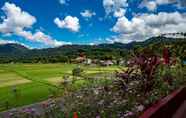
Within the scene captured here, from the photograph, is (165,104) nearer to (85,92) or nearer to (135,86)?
(135,86)

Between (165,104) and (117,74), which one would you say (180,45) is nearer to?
(117,74)

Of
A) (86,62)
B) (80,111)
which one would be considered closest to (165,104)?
(80,111)

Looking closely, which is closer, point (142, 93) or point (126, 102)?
point (126, 102)

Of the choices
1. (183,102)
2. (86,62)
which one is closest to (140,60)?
(183,102)

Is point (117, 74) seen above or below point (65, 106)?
above

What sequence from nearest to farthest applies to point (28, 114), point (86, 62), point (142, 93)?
1. point (142, 93)
2. point (28, 114)
3. point (86, 62)

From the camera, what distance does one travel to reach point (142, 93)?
6.27 m

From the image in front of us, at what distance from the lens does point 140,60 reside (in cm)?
688

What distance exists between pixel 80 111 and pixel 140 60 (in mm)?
1637

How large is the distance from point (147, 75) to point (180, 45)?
26.5 feet

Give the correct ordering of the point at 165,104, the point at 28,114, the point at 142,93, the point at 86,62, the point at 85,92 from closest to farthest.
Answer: the point at 165,104, the point at 142,93, the point at 28,114, the point at 85,92, the point at 86,62

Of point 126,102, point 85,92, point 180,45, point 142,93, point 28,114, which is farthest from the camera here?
point 180,45

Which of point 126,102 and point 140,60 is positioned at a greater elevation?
point 140,60

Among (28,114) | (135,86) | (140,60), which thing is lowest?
(28,114)
